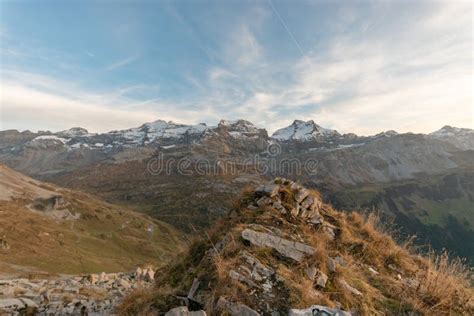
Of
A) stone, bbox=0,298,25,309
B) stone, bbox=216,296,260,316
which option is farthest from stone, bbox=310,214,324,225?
stone, bbox=0,298,25,309

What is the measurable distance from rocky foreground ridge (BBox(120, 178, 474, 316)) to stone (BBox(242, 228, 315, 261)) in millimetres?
30

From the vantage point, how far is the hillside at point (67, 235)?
164ft

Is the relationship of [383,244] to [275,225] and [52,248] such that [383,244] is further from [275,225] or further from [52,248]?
[52,248]

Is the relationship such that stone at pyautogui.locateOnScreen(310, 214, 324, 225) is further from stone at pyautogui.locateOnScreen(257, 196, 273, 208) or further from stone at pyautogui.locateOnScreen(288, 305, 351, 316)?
stone at pyautogui.locateOnScreen(288, 305, 351, 316)

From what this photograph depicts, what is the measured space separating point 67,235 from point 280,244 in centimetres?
7299

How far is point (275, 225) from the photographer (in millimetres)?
10820

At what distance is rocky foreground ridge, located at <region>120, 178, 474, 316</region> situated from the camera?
7.71 meters

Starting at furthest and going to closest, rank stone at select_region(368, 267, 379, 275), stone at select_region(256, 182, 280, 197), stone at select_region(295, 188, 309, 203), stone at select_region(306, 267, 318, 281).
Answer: stone at select_region(295, 188, 309, 203)
stone at select_region(256, 182, 280, 197)
stone at select_region(368, 267, 379, 275)
stone at select_region(306, 267, 318, 281)

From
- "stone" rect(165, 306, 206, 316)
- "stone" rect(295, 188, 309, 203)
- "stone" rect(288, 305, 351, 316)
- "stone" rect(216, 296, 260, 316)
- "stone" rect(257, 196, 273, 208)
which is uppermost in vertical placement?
"stone" rect(295, 188, 309, 203)

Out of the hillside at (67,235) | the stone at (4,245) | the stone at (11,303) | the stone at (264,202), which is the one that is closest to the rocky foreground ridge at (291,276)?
the stone at (264,202)

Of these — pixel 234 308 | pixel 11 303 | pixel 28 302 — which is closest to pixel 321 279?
pixel 234 308

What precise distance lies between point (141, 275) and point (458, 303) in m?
20.4

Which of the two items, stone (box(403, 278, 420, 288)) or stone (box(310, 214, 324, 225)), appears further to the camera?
stone (box(310, 214, 324, 225))

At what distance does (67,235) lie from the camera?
70.9 metres
